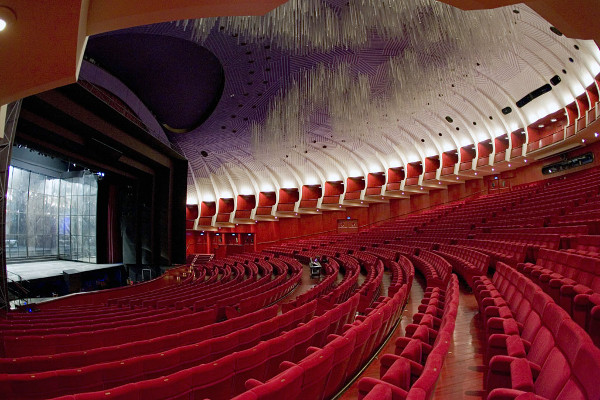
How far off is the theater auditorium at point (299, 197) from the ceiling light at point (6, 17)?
0.09ft

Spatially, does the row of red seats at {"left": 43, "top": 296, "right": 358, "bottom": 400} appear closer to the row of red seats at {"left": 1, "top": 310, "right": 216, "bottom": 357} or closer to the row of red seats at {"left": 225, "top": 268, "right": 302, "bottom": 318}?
the row of red seats at {"left": 1, "top": 310, "right": 216, "bottom": 357}

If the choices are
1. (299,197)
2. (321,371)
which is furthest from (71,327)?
(299,197)

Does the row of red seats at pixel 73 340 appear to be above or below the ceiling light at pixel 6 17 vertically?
below

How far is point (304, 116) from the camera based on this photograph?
44.4 feet

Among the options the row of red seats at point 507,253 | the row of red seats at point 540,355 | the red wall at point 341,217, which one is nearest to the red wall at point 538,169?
the red wall at point 341,217

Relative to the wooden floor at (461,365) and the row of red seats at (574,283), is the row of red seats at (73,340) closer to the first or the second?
the wooden floor at (461,365)

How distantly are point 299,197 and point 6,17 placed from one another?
1887cm

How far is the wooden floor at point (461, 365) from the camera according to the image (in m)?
2.13

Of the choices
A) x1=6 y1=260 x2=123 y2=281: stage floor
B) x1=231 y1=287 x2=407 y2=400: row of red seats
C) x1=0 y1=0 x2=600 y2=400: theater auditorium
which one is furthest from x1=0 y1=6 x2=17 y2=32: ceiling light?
x1=6 y1=260 x2=123 y2=281: stage floor

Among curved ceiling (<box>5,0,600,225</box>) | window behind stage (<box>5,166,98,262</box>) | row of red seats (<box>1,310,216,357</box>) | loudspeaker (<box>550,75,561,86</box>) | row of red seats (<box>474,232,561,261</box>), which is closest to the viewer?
row of red seats (<box>1,310,216,357</box>)

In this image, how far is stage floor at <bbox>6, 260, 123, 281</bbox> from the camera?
1034cm

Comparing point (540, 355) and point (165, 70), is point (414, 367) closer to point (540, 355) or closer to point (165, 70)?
point (540, 355)

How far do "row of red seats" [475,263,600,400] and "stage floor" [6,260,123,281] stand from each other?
36.0 feet

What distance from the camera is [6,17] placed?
2.54m
